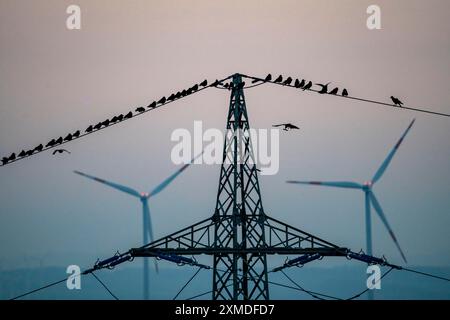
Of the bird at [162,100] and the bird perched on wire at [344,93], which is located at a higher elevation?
the bird at [162,100]

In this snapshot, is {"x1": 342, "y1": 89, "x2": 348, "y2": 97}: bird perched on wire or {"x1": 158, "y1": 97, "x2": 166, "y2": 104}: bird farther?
{"x1": 158, "y1": 97, "x2": 166, "y2": 104}: bird

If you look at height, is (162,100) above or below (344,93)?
above

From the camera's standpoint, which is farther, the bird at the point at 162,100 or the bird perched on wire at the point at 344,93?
the bird at the point at 162,100

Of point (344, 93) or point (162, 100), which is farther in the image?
point (162, 100)

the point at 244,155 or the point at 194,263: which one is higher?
the point at 244,155

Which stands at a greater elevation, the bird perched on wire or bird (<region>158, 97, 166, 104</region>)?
bird (<region>158, 97, 166, 104</region>)
